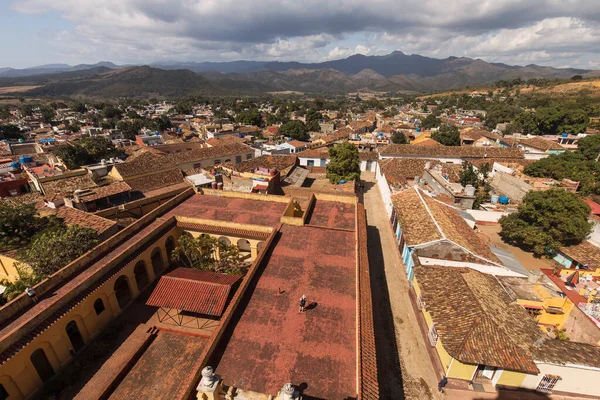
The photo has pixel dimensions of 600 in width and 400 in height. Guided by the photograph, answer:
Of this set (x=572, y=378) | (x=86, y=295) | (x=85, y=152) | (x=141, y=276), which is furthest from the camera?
(x=85, y=152)

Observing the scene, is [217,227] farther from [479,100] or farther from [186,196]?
[479,100]

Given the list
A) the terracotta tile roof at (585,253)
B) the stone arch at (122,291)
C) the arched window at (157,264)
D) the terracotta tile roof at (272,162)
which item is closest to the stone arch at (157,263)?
the arched window at (157,264)

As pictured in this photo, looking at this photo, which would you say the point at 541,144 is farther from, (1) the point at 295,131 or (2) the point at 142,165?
(2) the point at 142,165

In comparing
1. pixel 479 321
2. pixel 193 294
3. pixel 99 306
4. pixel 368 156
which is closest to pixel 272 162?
pixel 368 156

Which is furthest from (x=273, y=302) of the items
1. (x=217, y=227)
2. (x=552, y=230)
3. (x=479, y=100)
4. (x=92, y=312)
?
(x=479, y=100)

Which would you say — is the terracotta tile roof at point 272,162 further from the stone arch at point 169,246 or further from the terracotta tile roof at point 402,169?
the stone arch at point 169,246

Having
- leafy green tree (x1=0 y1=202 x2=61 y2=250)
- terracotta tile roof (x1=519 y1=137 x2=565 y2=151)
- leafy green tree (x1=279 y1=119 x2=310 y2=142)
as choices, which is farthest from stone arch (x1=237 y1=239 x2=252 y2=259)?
terracotta tile roof (x1=519 y1=137 x2=565 y2=151)
